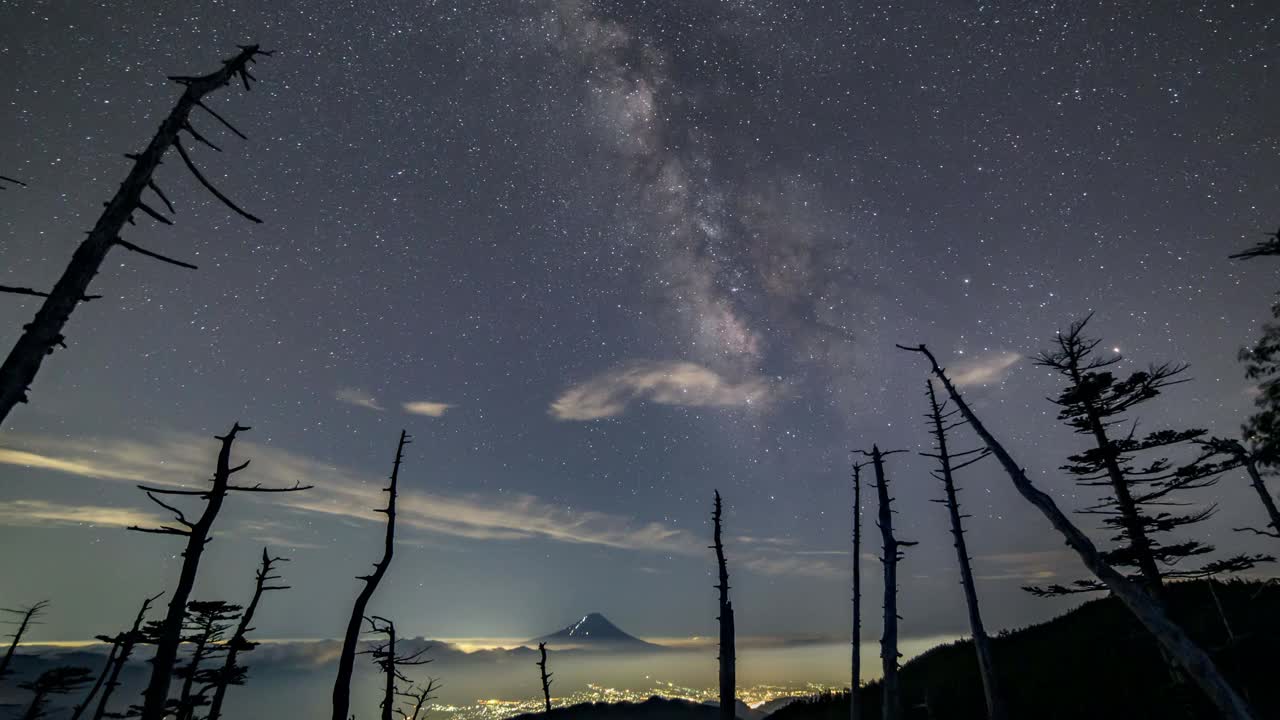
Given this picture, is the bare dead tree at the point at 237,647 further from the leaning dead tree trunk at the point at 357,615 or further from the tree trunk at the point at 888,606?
the tree trunk at the point at 888,606

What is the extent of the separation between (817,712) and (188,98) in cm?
3465

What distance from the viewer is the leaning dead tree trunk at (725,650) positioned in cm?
1977

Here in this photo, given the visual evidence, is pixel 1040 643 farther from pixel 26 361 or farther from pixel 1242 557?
pixel 26 361

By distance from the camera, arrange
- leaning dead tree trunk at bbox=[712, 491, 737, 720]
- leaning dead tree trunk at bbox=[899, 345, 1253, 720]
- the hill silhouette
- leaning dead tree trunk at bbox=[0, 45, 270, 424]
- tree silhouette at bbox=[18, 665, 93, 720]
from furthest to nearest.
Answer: tree silhouette at bbox=[18, 665, 93, 720], leaning dead tree trunk at bbox=[712, 491, 737, 720], the hill silhouette, leaning dead tree trunk at bbox=[0, 45, 270, 424], leaning dead tree trunk at bbox=[899, 345, 1253, 720]

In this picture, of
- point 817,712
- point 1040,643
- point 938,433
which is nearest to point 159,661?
point 938,433

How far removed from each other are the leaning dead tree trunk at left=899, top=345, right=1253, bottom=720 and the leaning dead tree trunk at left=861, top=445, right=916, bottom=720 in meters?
16.8

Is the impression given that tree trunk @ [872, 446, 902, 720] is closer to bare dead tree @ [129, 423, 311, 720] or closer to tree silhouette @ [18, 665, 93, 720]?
bare dead tree @ [129, 423, 311, 720]

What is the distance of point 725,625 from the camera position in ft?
68.8

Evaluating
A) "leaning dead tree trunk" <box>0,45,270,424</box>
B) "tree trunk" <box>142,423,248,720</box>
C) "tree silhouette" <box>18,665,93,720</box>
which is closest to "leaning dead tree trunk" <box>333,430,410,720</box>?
"tree trunk" <box>142,423,248,720</box>

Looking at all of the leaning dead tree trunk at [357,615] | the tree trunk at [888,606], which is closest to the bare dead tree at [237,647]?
the leaning dead tree trunk at [357,615]

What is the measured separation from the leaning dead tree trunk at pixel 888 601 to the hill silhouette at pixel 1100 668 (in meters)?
4.52

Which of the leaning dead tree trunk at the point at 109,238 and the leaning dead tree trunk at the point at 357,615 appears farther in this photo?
the leaning dead tree trunk at the point at 357,615

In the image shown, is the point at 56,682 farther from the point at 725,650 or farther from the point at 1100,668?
the point at 1100,668

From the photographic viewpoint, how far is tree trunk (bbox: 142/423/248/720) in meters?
10.8
